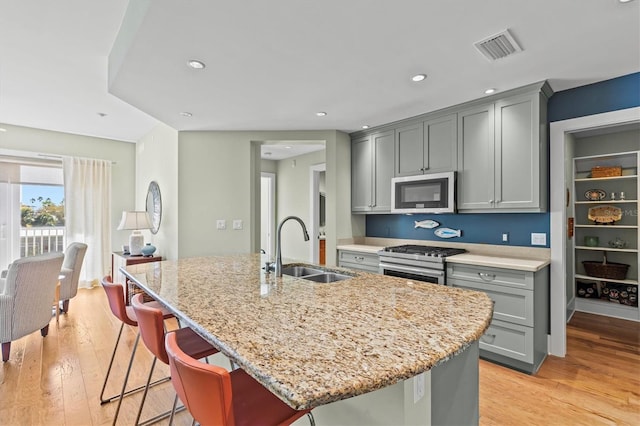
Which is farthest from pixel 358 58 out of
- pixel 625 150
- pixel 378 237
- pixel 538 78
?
pixel 625 150

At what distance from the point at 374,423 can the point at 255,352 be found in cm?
52

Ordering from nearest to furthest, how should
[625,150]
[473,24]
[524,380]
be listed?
[473,24] < [524,380] < [625,150]

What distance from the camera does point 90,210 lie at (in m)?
5.18

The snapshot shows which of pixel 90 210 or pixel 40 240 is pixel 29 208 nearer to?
pixel 40 240

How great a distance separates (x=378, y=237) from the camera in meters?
4.29

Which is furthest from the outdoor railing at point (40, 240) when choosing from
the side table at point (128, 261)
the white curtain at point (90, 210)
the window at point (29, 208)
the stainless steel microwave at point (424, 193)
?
the stainless steel microwave at point (424, 193)

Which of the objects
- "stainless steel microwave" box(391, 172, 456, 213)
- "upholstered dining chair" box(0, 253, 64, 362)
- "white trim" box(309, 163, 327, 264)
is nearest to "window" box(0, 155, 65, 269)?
"upholstered dining chair" box(0, 253, 64, 362)

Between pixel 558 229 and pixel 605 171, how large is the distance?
1.81 meters

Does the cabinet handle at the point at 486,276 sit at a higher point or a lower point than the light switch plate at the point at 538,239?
lower

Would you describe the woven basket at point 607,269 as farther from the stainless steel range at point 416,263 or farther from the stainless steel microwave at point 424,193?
the stainless steel microwave at point 424,193

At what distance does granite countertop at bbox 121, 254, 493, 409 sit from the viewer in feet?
2.43

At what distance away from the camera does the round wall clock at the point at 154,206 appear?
455 centimetres

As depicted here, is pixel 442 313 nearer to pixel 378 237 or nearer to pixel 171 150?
pixel 378 237

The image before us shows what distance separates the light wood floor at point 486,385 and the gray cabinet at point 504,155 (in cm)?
135
